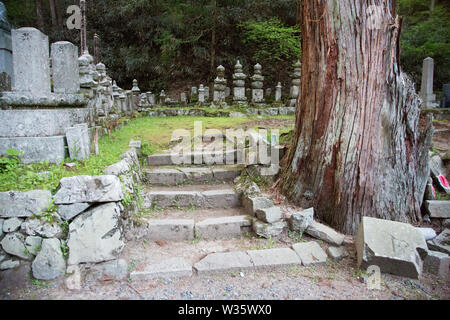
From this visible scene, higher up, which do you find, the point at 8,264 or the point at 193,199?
the point at 193,199

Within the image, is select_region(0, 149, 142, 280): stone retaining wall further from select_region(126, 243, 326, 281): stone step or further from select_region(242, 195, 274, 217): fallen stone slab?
select_region(242, 195, 274, 217): fallen stone slab

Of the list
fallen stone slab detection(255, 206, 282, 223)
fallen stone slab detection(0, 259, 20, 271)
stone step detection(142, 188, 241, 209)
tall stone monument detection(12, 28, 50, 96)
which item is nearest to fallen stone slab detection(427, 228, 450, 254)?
fallen stone slab detection(255, 206, 282, 223)

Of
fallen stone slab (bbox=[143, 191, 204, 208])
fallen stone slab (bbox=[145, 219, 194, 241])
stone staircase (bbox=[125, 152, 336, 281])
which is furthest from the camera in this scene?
fallen stone slab (bbox=[143, 191, 204, 208])

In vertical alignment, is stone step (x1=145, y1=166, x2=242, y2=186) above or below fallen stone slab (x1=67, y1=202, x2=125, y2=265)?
above

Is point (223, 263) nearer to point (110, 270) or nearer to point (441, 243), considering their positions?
point (110, 270)

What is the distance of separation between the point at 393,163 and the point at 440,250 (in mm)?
1150

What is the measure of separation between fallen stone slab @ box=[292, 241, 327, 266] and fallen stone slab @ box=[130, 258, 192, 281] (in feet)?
4.23

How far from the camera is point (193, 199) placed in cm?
441

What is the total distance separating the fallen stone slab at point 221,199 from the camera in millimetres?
4418

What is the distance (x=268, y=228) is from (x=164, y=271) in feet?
4.57

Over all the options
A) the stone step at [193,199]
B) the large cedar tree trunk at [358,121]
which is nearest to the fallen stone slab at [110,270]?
the stone step at [193,199]

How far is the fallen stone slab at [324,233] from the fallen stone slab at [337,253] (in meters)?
0.09

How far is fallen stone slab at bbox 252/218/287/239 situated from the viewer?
12.5 ft

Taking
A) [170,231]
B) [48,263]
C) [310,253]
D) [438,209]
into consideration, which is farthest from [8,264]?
[438,209]
